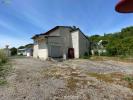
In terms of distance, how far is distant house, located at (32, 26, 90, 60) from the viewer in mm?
24953

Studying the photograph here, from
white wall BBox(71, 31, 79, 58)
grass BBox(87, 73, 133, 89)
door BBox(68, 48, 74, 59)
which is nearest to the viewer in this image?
grass BBox(87, 73, 133, 89)

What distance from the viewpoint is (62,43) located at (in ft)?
86.0

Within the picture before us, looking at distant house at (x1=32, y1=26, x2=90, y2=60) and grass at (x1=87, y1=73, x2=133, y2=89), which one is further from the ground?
distant house at (x1=32, y1=26, x2=90, y2=60)

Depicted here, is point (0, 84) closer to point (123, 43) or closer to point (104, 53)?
point (104, 53)

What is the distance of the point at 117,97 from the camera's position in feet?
19.9

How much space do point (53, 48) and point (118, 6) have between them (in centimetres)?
2383

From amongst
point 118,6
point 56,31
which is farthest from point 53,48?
point 118,6

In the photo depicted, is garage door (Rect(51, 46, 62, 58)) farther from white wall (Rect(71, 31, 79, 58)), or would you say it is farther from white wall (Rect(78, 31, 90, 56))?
white wall (Rect(78, 31, 90, 56))

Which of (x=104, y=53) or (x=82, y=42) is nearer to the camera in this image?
(x=82, y=42)

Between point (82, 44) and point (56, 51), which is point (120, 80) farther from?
point (82, 44)

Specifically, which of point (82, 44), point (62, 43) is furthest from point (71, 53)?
point (82, 44)

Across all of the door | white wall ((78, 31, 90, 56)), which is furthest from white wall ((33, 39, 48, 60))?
white wall ((78, 31, 90, 56))

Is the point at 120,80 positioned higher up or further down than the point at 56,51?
further down

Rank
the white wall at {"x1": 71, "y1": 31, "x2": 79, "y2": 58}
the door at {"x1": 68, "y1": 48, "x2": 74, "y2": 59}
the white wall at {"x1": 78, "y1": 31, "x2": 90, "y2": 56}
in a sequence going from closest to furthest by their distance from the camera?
the white wall at {"x1": 71, "y1": 31, "x2": 79, "y2": 58}
the door at {"x1": 68, "y1": 48, "x2": 74, "y2": 59}
the white wall at {"x1": 78, "y1": 31, "x2": 90, "y2": 56}
